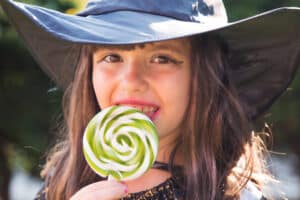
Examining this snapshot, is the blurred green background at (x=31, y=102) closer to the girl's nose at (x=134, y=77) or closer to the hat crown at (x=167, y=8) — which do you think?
the hat crown at (x=167, y=8)

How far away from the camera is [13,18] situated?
9.80 ft

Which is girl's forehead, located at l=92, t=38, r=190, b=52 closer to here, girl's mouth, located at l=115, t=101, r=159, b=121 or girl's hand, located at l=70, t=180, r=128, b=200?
girl's mouth, located at l=115, t=101, r=159, b=121

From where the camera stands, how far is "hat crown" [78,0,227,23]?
279 cm

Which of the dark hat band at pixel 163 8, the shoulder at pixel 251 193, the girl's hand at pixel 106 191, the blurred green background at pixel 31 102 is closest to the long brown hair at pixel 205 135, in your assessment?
the shoulder at pixel 251 193

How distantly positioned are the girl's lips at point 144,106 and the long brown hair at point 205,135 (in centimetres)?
19

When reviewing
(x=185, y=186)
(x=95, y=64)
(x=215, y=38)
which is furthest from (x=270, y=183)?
(x=95, y=64)

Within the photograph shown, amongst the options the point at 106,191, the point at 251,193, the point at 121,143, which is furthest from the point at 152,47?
the point at 251,193

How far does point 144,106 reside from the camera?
9.33ft

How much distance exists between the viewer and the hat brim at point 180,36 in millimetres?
2658

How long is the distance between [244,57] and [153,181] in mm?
624

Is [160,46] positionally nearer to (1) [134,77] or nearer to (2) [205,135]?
(1) [134,77]

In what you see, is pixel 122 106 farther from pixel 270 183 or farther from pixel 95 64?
pixel 270 183

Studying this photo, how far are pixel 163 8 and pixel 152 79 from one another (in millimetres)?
264

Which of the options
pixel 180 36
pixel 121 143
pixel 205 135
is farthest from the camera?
pixel 205 135
